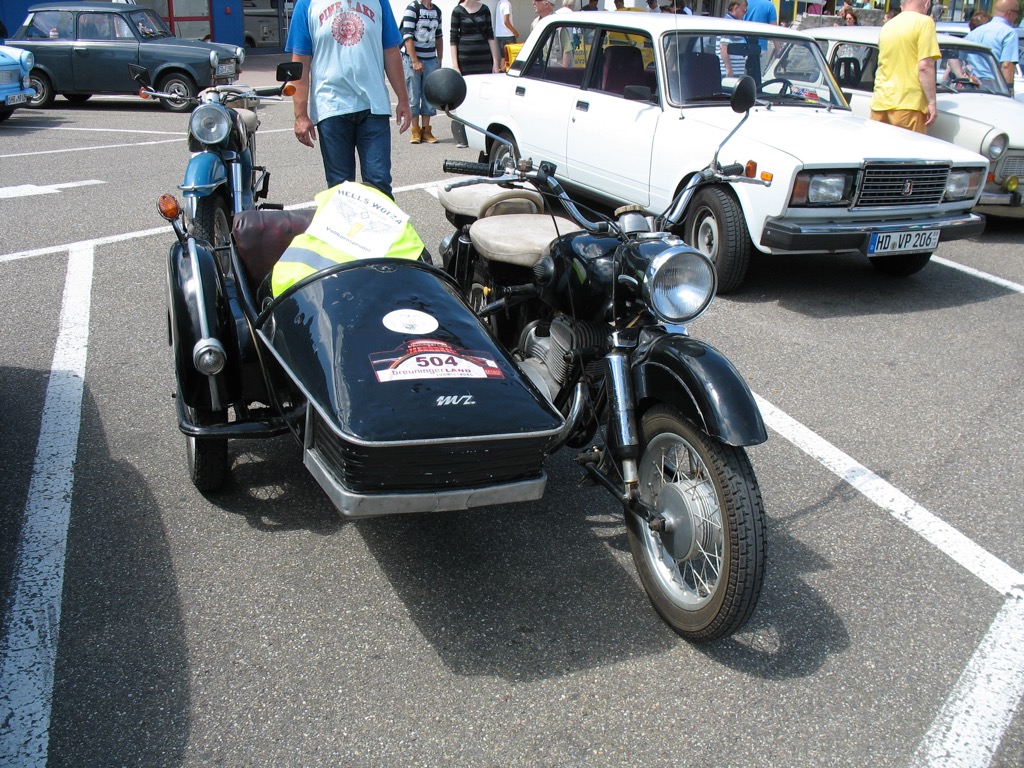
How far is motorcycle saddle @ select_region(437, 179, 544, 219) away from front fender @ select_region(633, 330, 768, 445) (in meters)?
1.48

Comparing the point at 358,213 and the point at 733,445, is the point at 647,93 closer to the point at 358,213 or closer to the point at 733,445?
the point at 358,213

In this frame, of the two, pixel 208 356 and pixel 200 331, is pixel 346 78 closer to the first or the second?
pixel 200 331

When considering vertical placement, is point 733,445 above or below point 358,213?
below

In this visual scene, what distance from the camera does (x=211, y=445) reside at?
334cm

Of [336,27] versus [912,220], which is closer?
[336,27]

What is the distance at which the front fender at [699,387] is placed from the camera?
8.29 ft

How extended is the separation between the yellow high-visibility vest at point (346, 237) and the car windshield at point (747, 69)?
150 inches

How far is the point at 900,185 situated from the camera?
19.5 ft

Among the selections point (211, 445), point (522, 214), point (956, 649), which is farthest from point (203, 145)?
point (956, 649)

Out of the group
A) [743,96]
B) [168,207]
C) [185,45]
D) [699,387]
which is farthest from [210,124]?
[185,45]

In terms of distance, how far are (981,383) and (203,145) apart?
189 inches

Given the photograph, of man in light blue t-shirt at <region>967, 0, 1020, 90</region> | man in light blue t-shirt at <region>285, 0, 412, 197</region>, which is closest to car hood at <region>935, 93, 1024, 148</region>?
man in light blue t-shirt at <region>967, 0, 1020, 90</region>

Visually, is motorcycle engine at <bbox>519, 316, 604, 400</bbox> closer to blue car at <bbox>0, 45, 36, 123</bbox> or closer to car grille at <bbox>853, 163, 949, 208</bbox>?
car grille at <bbox>853, 163, 949, 208</bbox>

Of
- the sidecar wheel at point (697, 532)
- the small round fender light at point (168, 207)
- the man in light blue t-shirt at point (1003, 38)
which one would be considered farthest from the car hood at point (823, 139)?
the man in light blue t-shirt at point (1003, 38)
